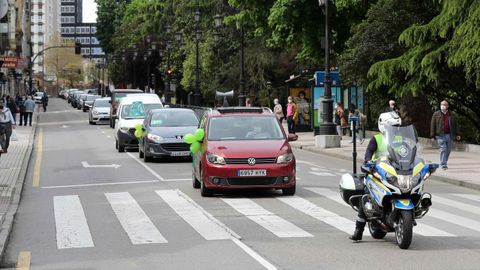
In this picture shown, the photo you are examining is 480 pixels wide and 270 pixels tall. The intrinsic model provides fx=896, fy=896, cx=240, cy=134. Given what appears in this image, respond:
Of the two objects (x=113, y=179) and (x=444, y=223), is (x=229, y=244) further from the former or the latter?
(x=113, y=179)

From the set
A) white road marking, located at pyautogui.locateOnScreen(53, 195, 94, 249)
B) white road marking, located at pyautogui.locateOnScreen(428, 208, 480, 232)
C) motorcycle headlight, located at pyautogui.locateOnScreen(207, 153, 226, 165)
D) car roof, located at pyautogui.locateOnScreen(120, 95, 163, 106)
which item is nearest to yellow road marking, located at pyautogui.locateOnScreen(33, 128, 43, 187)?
car roof, located at pyautogui.locateOnScreen(120, 95, 163, 106)

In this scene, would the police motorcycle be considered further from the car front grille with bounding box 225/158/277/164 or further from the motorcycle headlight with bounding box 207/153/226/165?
the motorcycle headlight with bounding box 207/153/226/165

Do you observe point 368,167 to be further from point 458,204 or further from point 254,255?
point 458,204

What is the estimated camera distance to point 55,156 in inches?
1153

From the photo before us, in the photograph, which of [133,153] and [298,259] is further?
[133,153]

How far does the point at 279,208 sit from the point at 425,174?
181 inches

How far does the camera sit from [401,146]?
10.5 metres

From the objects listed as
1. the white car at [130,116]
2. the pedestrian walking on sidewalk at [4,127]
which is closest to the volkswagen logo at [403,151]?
the pedestrian walking on sidewalk at [4,127]

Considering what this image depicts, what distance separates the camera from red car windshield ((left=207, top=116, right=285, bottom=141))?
17.0 m

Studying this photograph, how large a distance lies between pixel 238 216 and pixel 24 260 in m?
4.23

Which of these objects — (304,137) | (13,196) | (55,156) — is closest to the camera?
(13,196)

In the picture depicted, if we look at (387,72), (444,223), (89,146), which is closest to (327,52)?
(387,72)

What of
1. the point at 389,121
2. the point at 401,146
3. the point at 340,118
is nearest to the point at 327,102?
the point at 340,118

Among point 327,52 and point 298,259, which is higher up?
point 327,52
